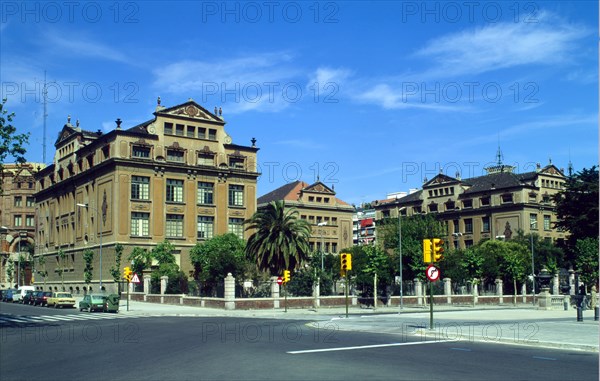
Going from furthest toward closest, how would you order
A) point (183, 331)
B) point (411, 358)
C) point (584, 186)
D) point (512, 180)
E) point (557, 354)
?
point (512, 180), point (584, 186), point (183, 331), point (557, 354), point (411, 358)

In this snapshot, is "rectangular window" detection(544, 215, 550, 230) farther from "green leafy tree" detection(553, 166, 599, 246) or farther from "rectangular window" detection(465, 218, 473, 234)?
"green leafy tree" detection(553, 166, 599, 246)

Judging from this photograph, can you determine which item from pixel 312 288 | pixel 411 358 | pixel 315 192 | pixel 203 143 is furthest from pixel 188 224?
pixel 411 358

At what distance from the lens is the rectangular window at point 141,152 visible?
75.8m

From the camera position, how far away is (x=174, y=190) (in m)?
78.9

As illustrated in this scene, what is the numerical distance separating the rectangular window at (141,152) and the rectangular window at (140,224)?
661cm

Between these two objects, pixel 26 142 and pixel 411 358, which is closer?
pixel 411 358

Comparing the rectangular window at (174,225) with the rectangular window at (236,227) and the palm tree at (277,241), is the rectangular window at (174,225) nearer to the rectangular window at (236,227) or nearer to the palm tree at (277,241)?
the rectangular window at (236,227)

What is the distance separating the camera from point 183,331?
1111 inches

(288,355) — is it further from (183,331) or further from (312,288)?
(312,288)

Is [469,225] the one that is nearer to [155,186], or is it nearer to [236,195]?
[236,195]

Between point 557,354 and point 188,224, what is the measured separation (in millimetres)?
64091

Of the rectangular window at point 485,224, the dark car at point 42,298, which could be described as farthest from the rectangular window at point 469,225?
the dark car at point 42,298

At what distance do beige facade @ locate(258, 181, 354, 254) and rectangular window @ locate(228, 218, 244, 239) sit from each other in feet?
89.0

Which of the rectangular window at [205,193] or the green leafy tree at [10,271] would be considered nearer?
the rectangular window at [205,193]
